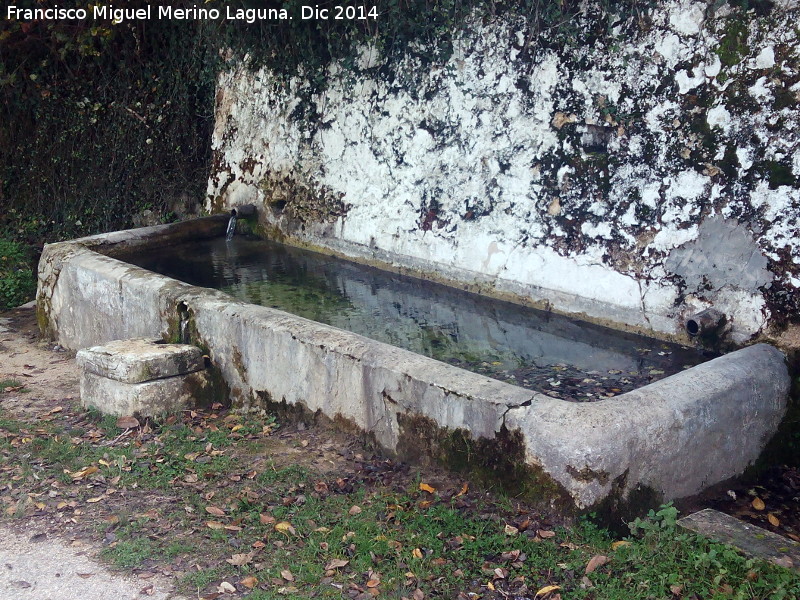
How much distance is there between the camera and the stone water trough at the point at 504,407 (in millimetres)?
3400

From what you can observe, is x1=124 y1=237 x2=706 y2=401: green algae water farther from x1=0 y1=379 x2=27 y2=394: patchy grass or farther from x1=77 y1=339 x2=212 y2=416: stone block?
x1=0 y1=379 x2=27 y2=394: patchy grass

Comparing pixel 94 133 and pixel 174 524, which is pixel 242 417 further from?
pixel 94 133

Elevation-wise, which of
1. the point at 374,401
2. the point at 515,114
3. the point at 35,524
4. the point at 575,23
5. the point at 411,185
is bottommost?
the point at 35,524

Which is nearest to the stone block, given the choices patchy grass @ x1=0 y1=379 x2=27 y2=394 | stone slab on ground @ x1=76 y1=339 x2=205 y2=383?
stone slab on ground @ x1=76 y1=339 x2=205 y2=383

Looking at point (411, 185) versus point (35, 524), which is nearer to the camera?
point (35, 524)

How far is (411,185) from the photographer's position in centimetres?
615

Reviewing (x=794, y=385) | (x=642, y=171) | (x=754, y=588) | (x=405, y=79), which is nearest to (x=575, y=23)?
(x=642, y=171)

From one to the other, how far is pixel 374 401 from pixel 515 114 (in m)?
2.22

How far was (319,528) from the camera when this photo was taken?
11.7 feet

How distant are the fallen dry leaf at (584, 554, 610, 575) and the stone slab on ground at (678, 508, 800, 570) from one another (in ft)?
1.12

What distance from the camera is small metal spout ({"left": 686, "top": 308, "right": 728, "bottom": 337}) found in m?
4.41

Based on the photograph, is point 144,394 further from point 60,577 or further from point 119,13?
point 119,13

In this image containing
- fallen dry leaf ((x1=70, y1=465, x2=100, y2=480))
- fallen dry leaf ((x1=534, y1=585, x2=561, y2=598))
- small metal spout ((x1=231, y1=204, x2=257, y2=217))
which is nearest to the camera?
fallen dry leaf ((x1=534, y1=585, x2=561, y2=598))

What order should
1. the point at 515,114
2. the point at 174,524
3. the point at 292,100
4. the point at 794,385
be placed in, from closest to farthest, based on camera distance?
the point at 174,524
the point at 794,385
the point at 515,114
the point at 292,100
